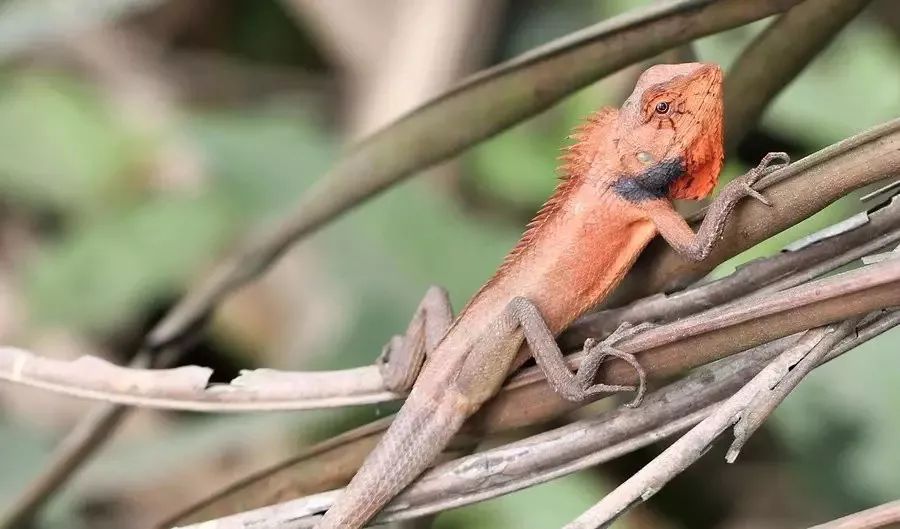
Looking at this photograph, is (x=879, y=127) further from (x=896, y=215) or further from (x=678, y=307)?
(x=678, y=307)

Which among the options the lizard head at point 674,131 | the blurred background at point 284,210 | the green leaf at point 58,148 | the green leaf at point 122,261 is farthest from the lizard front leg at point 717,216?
the green leaf at point 58,148

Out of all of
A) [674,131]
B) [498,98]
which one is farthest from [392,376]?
[674,131]

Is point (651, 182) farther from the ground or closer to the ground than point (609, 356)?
farther from the ground

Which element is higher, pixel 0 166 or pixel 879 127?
pixel 0 166

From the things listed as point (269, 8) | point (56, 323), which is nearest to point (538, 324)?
point (56, 323)

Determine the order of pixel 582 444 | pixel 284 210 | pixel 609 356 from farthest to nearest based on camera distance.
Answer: pixel 284 210
pixel 609 356
pixel 582 444

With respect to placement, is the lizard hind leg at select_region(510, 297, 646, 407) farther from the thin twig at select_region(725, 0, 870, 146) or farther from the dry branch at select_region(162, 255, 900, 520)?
the thin twig at select_region(725, 0, 870, 146)

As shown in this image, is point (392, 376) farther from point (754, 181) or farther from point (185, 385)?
point (754, 181)

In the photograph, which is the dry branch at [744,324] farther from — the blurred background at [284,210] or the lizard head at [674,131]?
the blurred background at [284,210]
